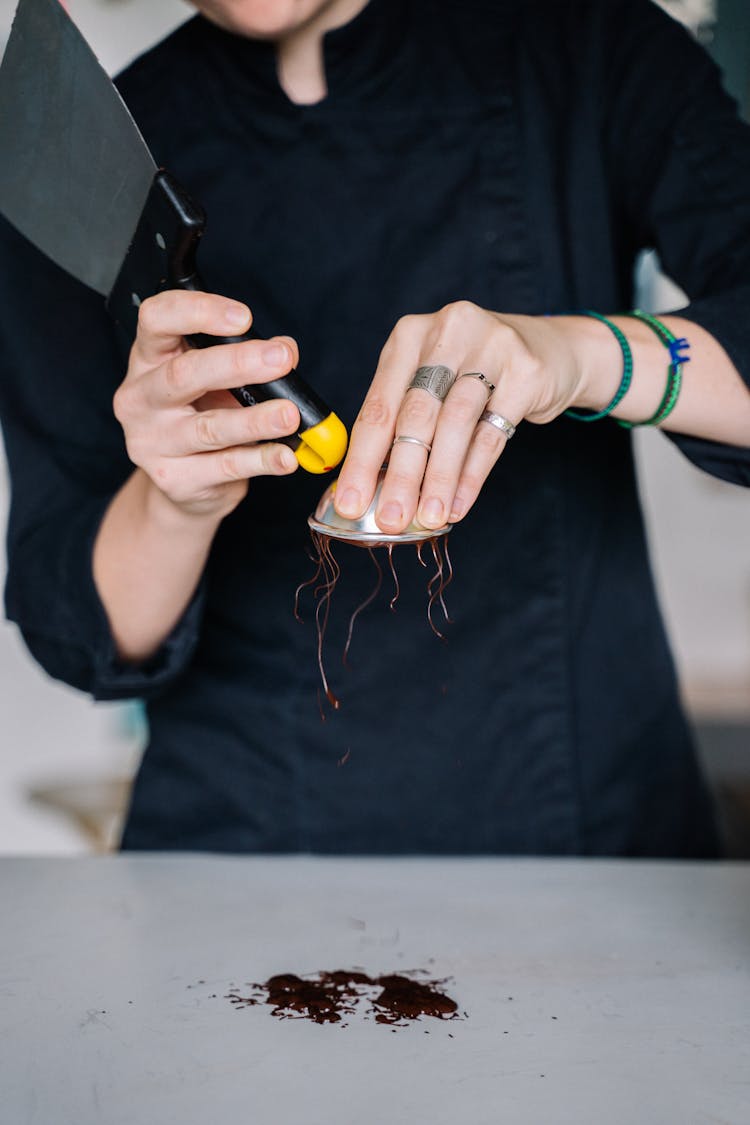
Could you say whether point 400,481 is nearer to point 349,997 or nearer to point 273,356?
point 273,356

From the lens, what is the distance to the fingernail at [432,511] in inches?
23.9

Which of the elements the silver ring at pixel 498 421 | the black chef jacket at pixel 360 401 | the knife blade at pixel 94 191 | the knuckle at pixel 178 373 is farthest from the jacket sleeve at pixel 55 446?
the silver ring at pixel 498 421

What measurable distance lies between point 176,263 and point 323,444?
0.52ft

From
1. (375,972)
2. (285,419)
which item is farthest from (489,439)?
(375,972)

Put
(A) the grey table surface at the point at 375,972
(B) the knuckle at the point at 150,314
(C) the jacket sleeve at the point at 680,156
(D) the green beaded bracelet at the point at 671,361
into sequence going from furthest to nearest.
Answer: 1. (C) the jacket sleeve at the point at 680,156
2. (D) the green beaded bracelet at the point at 671,361
3. (B) the knuckle at the point at 150,314
4. (A) the grey table surface at the point at 375,972

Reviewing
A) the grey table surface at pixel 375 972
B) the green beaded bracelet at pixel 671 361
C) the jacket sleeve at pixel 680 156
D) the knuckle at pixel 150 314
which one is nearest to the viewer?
the grey table surface at pixel 375 972

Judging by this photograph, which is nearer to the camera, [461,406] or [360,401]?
[461,406]

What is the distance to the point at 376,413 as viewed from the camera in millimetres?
631

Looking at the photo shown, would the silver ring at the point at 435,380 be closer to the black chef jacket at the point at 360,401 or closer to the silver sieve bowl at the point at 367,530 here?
the silver sieve bowl at the point at 367,530

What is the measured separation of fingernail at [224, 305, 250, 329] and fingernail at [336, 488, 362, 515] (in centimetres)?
13

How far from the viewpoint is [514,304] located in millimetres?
953

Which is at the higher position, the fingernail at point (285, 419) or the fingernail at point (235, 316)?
the fingernail at point (235, 316)

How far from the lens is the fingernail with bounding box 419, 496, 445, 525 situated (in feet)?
1.99

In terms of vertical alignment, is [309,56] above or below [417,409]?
above
